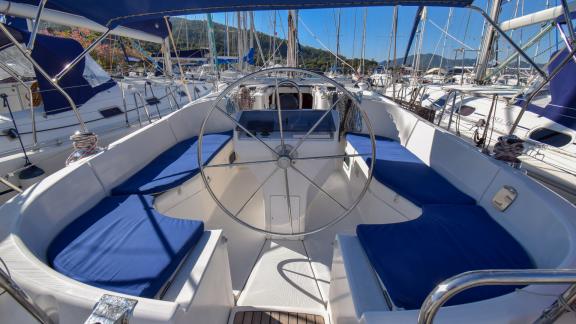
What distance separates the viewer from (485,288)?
0.97 m

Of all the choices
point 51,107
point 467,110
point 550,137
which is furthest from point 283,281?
point 467,110

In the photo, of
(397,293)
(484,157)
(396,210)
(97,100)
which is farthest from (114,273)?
(97,100)

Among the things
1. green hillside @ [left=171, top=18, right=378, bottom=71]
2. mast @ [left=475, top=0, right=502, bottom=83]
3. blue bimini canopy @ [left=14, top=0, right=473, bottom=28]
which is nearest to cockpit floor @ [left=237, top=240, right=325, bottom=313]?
blue bimini canopy @ [left=14, top=0, right=473, bottom=28]

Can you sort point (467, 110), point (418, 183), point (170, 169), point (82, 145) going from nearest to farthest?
point (82, 145), point (418, 183), point (170, 169), point (467, 110)

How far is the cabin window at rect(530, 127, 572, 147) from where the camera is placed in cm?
387

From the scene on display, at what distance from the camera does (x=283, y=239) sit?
2268 mm

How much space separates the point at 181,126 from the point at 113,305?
2.27 metres

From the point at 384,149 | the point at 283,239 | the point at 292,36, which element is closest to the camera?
the point at 283,239

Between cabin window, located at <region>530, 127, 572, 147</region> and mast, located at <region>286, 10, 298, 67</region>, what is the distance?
3.69 meters

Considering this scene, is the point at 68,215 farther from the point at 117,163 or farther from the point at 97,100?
the point at 97,100

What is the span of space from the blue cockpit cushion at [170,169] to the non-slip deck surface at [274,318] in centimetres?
87

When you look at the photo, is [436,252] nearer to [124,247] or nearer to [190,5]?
[124,247]

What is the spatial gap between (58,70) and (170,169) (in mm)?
2921

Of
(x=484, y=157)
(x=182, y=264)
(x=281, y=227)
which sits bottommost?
(x=281, y=227)
